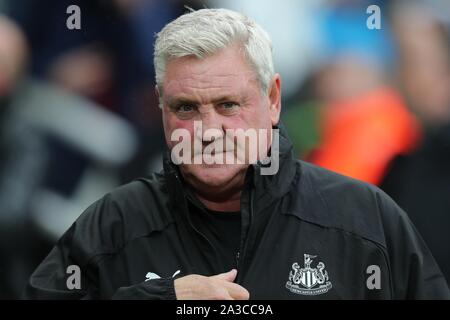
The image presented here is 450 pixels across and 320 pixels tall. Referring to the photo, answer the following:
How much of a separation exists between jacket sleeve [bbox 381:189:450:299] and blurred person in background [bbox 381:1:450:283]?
3.70ft

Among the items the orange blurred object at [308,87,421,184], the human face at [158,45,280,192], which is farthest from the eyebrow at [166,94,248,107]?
the orange blurred object at [308,87,421,184]

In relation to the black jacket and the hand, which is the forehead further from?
the hand

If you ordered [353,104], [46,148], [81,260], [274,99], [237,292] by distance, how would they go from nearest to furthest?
[237,292] < [81,260] < [274,99] < [46,148] < [353,104]

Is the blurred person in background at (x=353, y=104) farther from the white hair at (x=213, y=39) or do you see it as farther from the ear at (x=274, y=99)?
the white hair at (x=213, y=39)

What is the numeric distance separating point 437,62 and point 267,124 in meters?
1.36

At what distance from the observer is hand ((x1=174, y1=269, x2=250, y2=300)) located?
7.00ft

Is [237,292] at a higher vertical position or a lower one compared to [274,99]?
lower

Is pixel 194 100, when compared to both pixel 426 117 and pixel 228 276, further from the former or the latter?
pixel 426 117

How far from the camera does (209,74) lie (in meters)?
2.33

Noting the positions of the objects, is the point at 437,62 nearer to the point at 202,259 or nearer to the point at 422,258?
the point at 422,258

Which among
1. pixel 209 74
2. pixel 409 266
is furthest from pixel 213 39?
pixel 409 266

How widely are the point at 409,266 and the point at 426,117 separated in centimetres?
133
